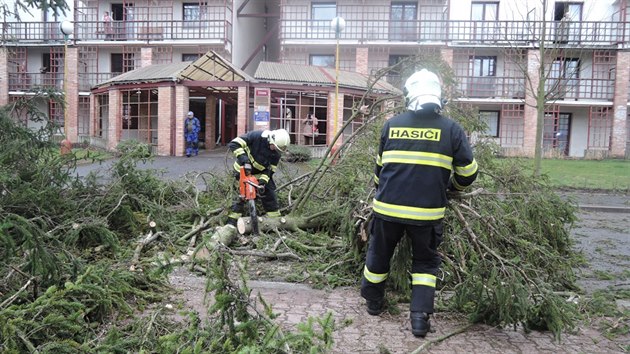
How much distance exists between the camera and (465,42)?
81.5 ft

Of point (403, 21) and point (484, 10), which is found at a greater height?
point (484, 10)

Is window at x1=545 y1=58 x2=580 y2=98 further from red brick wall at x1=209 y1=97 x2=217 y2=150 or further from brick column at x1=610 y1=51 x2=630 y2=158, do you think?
red brick wall at x1=209 y1=97 x2=217 y2=150

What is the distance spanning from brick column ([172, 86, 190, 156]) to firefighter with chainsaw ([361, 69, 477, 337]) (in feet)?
54.3

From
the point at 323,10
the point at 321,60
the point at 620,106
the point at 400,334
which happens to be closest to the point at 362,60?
the point at 321,60

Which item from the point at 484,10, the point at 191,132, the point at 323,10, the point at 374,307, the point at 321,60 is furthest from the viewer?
the point at 321,60

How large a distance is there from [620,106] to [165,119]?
22.2 metres

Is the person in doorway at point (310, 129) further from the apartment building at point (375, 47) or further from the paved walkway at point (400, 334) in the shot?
the paved walkway at point (400, 334)

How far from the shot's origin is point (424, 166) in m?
3.32

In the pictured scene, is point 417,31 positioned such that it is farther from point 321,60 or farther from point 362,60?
point 321,60

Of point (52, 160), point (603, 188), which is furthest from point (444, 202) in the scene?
point (603, 188)

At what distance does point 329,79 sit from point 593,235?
14.2m

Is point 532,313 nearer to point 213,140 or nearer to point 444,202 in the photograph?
point 444,202

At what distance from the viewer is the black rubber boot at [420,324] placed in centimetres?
335

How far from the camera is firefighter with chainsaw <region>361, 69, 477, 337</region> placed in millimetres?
3320
